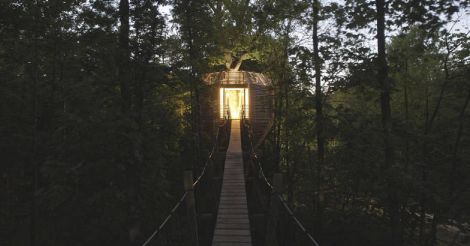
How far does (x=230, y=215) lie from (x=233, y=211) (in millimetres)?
239

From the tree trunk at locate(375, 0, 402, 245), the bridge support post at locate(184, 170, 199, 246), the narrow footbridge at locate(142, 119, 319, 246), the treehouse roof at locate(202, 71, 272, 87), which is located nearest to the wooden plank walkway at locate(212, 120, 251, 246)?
the narrow footbridge at locate(142, 119, 319, 246)

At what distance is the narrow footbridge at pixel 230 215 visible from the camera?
7.57 metres

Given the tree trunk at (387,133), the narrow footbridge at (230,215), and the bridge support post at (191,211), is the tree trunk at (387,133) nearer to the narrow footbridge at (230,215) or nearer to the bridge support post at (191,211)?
the narrow footbridge at (230,215)

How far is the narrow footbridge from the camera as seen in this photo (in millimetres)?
7566

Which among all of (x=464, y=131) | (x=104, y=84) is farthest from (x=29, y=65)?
(x=464, y=131)

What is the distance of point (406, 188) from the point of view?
229 inches

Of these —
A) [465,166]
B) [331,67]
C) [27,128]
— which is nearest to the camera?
[465,166]

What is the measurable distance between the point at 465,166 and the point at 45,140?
1105cm

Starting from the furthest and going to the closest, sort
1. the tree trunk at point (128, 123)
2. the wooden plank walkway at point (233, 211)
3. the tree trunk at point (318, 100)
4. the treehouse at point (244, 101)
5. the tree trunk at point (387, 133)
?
the treehouse at point (244, 101) → the tree trunk at point (318, 100) → the wooden plank walkway at point (233, 211) → the tree trunk at point (128, 123) → the tree trunk at point (387, 133)

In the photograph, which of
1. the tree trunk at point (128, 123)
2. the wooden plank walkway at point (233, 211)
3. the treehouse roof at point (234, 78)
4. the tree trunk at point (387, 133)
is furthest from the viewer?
the treehouse roof at point (234, 78)

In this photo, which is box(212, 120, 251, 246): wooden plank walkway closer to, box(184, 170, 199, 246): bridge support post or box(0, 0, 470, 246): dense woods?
box(184, 170, 199, 246): bridge support post

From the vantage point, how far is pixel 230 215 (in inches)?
348

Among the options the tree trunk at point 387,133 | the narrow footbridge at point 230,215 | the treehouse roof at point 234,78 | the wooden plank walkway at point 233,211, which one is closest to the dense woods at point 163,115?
the tree trunk at point 387,133

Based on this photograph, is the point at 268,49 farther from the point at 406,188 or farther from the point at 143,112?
the point at 406,188
